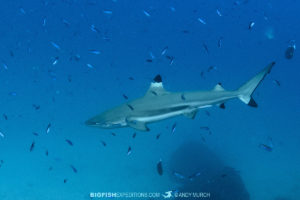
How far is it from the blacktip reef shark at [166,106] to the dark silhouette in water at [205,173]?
27.4ft

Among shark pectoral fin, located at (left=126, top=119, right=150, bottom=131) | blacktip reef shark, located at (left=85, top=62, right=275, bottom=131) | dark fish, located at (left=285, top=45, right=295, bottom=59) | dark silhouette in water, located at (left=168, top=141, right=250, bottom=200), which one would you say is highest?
dark fish, located at (left=285, top=45, right=295, bottom=59)

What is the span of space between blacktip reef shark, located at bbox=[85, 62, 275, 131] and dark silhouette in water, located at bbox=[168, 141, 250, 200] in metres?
8.37

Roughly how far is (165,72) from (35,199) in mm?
38004

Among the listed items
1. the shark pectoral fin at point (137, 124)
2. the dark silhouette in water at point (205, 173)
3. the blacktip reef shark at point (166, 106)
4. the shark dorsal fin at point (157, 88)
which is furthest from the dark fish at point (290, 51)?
the dark silhouette in water at point (205, 173)

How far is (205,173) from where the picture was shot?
16.8m

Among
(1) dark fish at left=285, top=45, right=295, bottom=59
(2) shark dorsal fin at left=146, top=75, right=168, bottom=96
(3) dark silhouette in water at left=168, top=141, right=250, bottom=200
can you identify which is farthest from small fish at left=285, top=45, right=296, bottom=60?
(3) dark silhouette in water at left=168, top=141, right=250, bottom=200

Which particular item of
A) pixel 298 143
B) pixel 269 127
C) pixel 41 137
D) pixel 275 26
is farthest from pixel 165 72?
pixel 275 26

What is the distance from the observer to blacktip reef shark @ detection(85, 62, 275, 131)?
19.3 feet

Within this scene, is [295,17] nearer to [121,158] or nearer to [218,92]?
[121,158]

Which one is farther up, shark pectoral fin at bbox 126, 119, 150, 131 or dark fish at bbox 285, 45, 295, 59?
dark fish at bbox 285, 45, 295, 59

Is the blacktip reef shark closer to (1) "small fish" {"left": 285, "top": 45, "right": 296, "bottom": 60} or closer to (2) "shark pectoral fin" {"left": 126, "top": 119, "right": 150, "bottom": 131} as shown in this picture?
(2) "shark pectoral fin" {"left": 126, "top": 119, "right": 150, "bottom": 131}

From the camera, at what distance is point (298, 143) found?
3284cm

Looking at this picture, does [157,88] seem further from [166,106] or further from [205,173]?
[205,173]

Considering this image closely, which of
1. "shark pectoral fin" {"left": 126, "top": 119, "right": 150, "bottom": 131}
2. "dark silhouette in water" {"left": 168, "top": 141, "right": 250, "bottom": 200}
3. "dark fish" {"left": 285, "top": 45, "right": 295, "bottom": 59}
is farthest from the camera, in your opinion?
"dark silhouette in water" {"left": 168, "top": 141, "right": 250, "bottom": 200}
